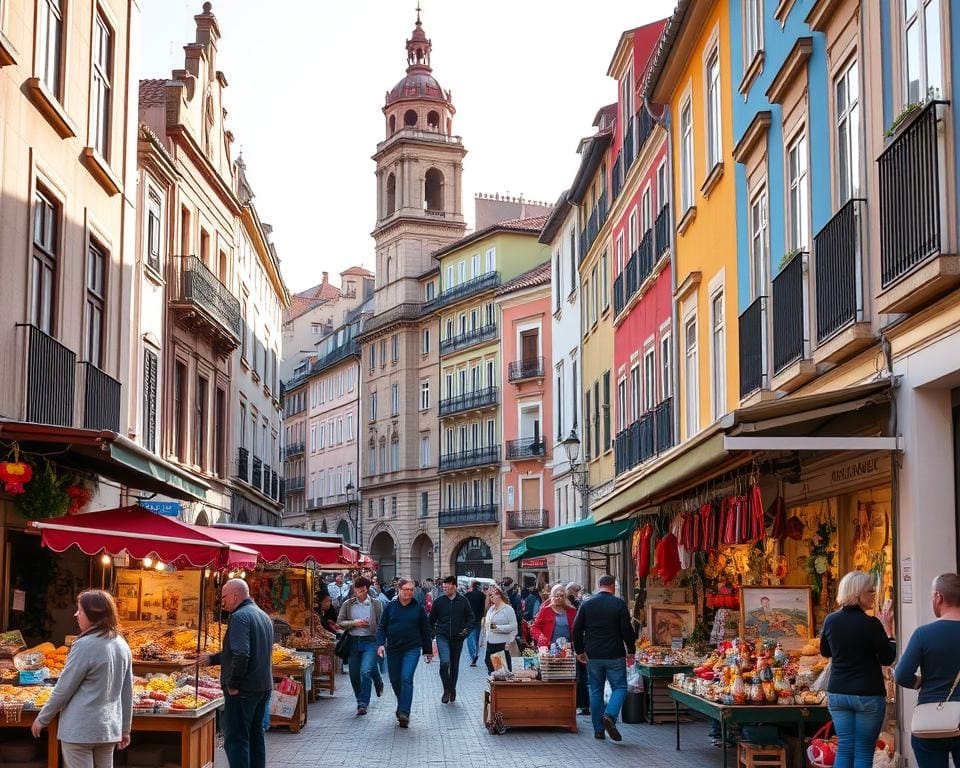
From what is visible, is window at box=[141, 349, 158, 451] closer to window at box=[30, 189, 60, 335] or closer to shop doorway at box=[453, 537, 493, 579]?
window at box=[30, 189, 60, 335]

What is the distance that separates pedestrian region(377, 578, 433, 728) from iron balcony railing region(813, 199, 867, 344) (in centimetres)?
736

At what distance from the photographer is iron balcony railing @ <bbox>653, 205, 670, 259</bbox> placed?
24719 mm

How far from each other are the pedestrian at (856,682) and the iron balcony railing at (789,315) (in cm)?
494

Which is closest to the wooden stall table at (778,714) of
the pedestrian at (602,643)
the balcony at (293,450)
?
the pedestrian at (602,643)

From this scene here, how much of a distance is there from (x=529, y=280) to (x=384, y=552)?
26725 mm

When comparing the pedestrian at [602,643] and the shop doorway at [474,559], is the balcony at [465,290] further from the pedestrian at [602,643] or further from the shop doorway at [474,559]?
the pedestrian at [602,643]

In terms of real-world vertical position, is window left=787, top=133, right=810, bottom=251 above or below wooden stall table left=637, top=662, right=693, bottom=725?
above

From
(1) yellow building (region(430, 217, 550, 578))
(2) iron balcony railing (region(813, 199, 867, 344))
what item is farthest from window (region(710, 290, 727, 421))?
(1) yellow building (region(430, 217, 550, 578))

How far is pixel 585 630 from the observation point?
17.0m

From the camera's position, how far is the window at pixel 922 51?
11359 millimetres

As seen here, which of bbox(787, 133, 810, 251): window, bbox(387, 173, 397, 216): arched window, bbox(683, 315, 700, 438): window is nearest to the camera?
bbox(787, 133, 810, 251): window

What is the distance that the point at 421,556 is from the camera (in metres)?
81.2

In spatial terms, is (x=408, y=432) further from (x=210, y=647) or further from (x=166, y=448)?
(x=210, y=647)

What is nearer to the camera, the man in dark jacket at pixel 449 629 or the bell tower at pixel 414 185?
the man in dark jacket at pixel 449 629
